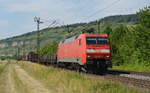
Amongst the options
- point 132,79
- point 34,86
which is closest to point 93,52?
point 132,79

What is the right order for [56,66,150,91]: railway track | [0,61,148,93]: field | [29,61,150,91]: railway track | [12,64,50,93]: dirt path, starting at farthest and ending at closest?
[29,61,150,91]: railway track → [56,66,150,91]: railway track → [12,64,50,93]: dirt path → [0,61,148,93]: field

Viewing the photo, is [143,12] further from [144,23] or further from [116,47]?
[116,47]

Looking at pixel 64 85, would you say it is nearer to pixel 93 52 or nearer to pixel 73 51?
pixel 93 52

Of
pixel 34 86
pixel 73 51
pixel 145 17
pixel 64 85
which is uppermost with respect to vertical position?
pixel 145 17

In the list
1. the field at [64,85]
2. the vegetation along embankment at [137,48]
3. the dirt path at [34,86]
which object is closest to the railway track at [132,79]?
the field at [64,85]

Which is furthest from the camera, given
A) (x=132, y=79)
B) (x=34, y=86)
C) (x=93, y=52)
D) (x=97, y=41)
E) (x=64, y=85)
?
(x=97, y=41)

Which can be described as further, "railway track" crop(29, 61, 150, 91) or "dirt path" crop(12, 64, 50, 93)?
"railway track" crop(29, 61, 150, 91)

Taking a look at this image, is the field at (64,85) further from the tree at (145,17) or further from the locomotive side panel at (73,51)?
the tree at (145,17)

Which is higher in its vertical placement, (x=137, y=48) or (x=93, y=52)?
(x=137, y=48)

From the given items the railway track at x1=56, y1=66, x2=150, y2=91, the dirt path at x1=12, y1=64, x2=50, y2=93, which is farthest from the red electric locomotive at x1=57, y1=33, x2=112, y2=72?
the dirt path at x1=12, y1=64, x2=50, y2=93

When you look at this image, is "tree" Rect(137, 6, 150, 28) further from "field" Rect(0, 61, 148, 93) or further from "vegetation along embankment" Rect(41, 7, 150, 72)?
"field" Rect(0, 61, 148, 93)

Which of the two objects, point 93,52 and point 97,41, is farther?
point 97,41

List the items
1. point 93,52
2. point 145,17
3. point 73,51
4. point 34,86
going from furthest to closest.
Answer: point 145,17 → point 73,51 → point 93,52 → point 34,86

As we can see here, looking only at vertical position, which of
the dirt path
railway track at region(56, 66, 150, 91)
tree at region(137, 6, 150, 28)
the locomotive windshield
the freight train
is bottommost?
the dirt path
